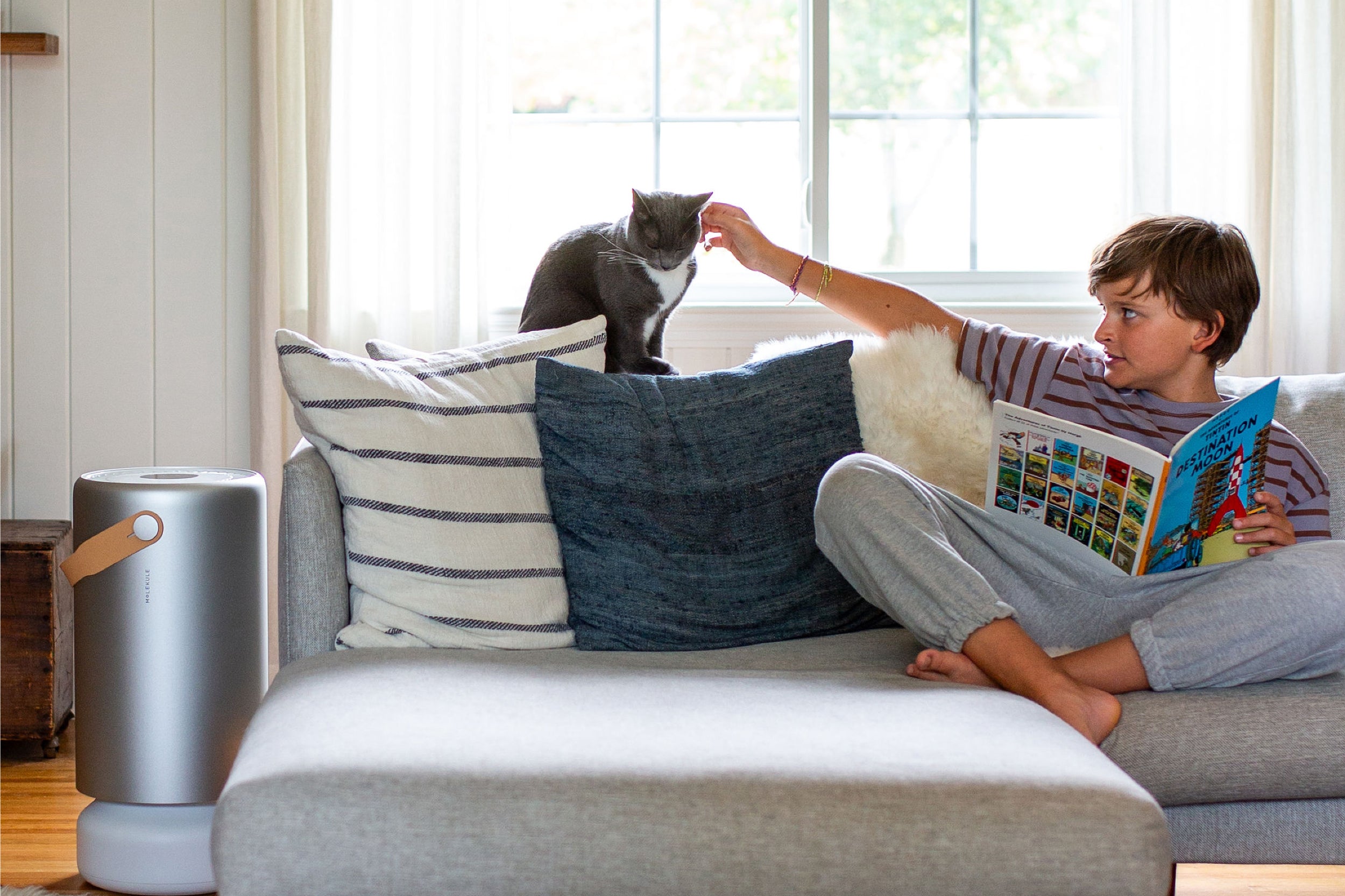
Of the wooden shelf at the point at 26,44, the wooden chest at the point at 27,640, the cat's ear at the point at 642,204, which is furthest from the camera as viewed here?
the wooden shelf at the point at 26,44

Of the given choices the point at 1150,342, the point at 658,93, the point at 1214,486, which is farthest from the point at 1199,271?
the point at 658,93

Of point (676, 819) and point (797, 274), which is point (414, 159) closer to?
point (797, 274)

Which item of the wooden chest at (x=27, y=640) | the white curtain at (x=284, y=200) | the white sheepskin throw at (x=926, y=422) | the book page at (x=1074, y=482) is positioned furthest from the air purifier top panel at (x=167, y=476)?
the book page at (x=1074, y=482)

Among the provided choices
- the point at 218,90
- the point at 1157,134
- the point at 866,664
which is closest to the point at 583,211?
the point at 218,90

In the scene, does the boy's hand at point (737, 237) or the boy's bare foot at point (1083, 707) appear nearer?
the boy's bare foot at point (1083, 707)

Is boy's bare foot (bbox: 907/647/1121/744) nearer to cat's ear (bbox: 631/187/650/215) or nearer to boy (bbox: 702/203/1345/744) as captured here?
boy (bbox: 702/203/1345/744)

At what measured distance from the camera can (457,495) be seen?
1503 millimetres

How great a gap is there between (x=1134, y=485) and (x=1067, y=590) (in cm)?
21

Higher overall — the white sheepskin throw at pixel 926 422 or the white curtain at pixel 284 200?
the white curtain at pixel 284 200

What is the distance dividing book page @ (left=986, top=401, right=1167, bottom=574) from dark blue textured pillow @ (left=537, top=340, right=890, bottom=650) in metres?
0.27

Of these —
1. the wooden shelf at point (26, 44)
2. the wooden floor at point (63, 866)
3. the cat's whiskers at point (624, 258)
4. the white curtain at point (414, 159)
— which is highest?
the wooden shelf at point (26, 44)

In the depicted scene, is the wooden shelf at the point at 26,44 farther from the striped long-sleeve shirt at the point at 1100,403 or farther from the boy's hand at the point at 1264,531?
the boy's hand at the point at 1264,531

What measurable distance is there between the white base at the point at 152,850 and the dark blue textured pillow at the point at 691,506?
0.58 m

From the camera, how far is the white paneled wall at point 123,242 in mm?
2553
